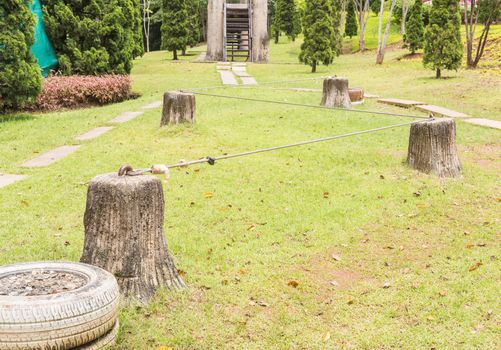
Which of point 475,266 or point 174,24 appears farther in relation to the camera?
point 174,24

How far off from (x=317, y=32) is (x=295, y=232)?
16.8 metres

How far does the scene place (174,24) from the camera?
94.9 ft

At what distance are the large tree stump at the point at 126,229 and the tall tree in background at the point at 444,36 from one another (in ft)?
49.4

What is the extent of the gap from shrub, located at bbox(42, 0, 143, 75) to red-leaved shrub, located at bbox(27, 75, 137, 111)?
0.61 metres

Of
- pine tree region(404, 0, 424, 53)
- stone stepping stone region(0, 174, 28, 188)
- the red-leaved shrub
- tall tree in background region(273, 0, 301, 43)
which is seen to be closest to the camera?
stone stepping stone region(0, 174, 28, 188)

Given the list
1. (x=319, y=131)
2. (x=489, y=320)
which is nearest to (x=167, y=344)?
(x=489, y=320)

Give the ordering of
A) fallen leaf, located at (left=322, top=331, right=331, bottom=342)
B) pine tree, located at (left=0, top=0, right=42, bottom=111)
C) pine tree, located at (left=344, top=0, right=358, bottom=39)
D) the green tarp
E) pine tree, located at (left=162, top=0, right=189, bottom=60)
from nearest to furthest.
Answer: fallen leaf, located at (left=322, top=331, right=331, bottom=342)
pine tree, located at (left=0, top=0, right=42, bottom=111)
the green tarp
pine tree, located at (left=162, top=0, right=189, bottom=60)
pine tree, located at (left=344, top=0, right=358, bottom=39)

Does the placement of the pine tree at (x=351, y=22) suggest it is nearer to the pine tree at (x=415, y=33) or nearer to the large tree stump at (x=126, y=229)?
the pine tree at (x=415, y=33)

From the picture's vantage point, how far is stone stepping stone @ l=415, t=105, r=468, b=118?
35.7 ft

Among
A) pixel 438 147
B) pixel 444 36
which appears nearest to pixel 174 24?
pixel 444 36

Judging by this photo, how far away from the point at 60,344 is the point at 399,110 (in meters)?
10.2

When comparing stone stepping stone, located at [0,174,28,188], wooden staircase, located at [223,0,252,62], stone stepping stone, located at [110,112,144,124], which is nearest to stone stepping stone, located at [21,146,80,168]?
stone stepping stone, located at [0,174,28,188]

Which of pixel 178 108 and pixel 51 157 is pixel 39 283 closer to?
pixel 51 157

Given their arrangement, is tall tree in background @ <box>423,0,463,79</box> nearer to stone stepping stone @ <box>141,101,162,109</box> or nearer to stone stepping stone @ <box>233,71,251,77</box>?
stone stepping stone @ <box>233,71,251,77</box>
